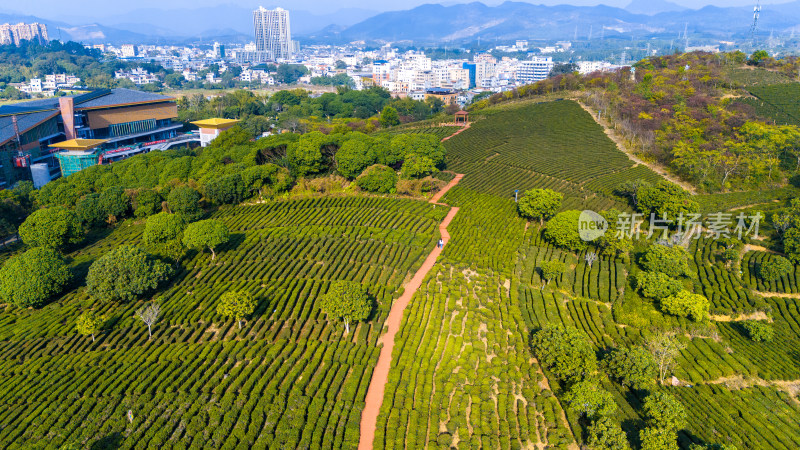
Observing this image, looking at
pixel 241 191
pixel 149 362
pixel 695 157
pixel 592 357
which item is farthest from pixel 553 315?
pixel 695 157

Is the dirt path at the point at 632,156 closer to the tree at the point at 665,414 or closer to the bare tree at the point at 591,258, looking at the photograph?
the bare tree at the point at 591,258

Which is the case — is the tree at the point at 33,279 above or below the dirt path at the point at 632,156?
below

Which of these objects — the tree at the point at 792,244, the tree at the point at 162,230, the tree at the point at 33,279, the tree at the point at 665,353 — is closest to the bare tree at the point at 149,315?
the tree at the point at 33,279

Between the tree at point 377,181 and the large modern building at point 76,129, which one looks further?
the large modern building at point 76,129

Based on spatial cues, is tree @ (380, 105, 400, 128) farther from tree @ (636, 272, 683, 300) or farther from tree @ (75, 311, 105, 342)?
tree @ (75, 311, 105, 342)

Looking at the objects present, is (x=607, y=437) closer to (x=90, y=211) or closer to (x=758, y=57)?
(x=90, y=211)

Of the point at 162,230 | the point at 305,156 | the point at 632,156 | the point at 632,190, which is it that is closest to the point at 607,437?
the point at 632,190
